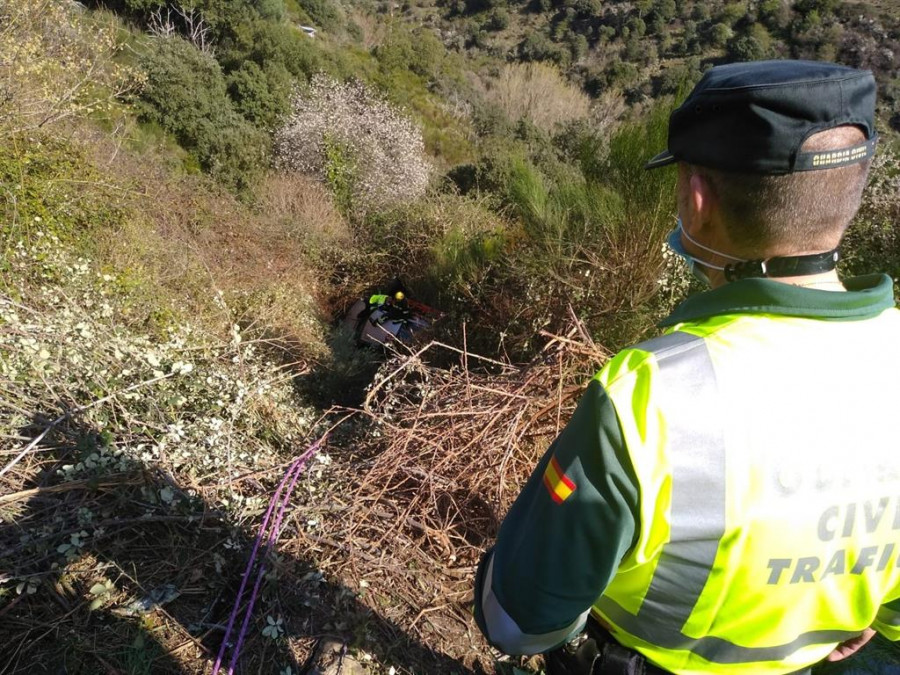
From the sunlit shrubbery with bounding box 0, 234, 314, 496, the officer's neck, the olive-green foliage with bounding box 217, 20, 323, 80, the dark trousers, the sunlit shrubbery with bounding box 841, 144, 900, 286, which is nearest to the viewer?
the officer's neck

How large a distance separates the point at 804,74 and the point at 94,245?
20.7 feet

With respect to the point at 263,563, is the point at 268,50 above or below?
above

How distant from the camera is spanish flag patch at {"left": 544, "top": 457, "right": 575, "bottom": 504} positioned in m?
0.74

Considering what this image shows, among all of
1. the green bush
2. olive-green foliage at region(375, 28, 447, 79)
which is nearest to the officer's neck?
olive-green foliage at region(375, 28, 447, 79)

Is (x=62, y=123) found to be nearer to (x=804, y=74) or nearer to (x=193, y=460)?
(x=193, y=460)

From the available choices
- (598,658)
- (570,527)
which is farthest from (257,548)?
(570,527)

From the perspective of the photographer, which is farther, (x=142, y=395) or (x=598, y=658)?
(x=142, y=395)

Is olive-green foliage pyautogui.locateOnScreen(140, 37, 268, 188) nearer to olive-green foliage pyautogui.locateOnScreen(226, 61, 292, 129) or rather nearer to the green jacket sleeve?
olive-green foliage pyautogui.locateOnScreen(226, 61, 292, 129)

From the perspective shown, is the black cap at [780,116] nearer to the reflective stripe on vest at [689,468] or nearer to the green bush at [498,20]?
the reflective stripe on vest at [689,468]

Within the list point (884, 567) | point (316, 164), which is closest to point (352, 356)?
point (884, 567)

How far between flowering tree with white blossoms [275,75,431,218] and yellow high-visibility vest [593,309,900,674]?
29.1 feet

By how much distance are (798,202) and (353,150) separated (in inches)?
415

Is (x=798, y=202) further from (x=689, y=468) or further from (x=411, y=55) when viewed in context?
(x=411, y=55)

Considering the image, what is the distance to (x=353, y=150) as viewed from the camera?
34.0 feet
